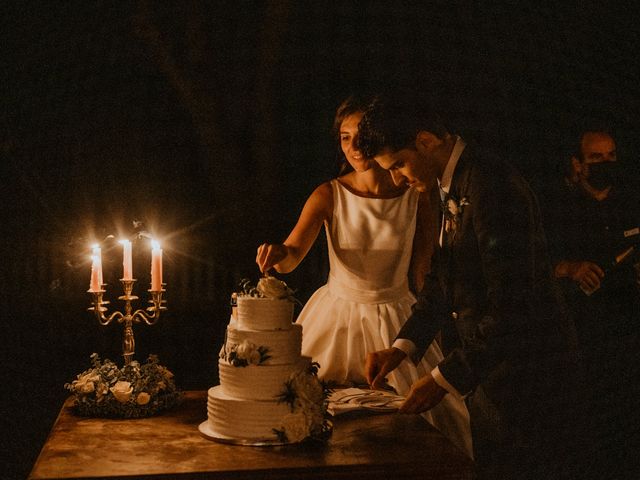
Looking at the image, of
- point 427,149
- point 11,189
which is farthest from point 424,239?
point 11,189

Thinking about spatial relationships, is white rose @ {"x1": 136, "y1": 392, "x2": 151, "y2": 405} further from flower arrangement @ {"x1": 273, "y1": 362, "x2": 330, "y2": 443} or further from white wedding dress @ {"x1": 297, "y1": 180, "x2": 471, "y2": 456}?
white wedding dress @ {"x1": 297, "y1": 180, "x2": 471, "y2": 456}

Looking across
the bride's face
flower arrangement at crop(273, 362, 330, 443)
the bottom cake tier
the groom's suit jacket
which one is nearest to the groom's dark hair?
the groom's suit jacket

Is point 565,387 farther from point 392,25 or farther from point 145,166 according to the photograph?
point 145,166

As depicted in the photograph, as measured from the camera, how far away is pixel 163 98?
3.98 metres

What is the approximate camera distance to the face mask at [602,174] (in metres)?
3.57

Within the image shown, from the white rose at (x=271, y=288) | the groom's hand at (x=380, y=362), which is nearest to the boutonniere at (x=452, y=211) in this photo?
the groom's hand at (x=380, y=362)

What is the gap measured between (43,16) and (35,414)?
2.15m

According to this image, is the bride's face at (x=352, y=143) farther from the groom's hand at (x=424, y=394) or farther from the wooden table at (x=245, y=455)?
the wooden table at (x=245, y=455)

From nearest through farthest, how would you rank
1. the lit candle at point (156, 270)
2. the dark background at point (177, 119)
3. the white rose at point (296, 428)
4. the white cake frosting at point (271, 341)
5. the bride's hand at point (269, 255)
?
the white rose at point (296, 428)
the white cake frosting at point (271, 341)
the lit candle at point (156, 270)
the bride's hand at point (269, 255)
the dark background at point (177, 119)

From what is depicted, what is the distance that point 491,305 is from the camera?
8.78ft

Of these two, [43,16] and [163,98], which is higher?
[43,16]

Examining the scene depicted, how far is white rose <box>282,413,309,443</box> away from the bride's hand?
1083 millimetres

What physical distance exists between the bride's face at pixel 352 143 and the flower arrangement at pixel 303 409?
1383 mm

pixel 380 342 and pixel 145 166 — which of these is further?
pixel 145 166
